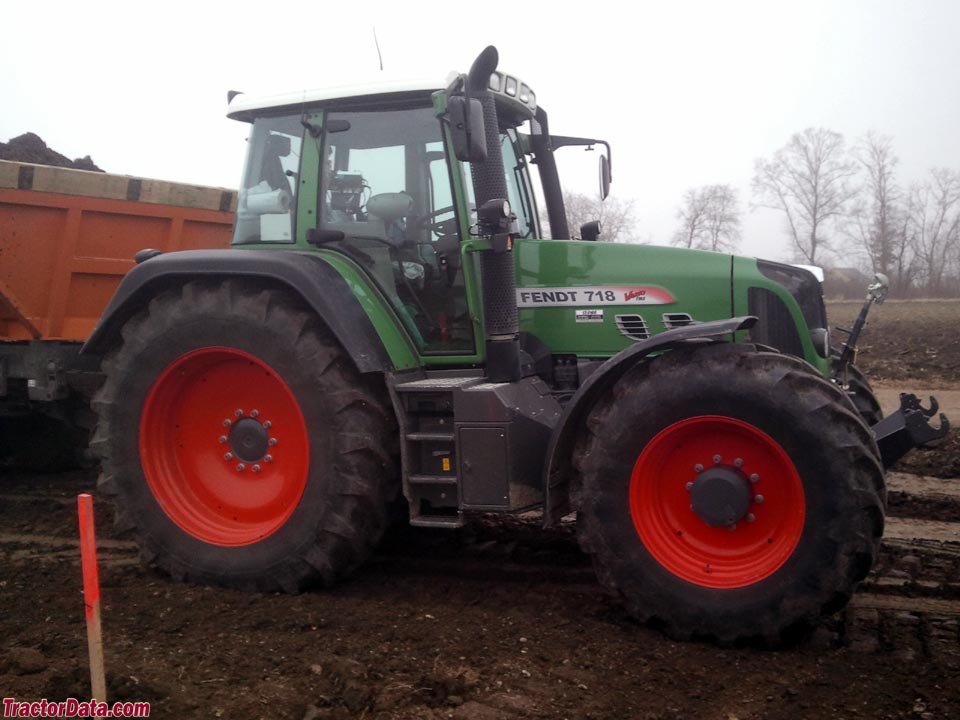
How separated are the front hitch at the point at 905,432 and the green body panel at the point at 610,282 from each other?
106cm

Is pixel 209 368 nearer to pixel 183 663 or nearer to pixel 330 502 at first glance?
pixel 330 502

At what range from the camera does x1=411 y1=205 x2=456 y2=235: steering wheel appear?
4884 mm

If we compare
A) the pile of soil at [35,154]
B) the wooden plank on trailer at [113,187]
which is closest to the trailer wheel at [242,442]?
the wooden plank on trailer at [113,187]

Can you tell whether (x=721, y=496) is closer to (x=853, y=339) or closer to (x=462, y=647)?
(x=462, y=647)

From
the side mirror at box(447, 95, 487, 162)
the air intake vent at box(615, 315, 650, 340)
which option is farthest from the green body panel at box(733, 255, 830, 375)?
the side mirror at box(447, 95, 487, 162)

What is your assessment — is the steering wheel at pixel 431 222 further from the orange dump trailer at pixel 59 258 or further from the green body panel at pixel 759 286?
the orange dump trailer at pixel 59 258

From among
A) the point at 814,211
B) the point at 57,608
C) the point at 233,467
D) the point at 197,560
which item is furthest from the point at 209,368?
the point at 814,211

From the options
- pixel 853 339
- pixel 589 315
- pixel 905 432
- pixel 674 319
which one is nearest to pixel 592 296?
pixel 589 315

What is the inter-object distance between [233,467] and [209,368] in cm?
58

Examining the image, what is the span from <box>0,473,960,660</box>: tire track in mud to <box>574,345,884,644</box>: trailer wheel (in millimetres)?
410

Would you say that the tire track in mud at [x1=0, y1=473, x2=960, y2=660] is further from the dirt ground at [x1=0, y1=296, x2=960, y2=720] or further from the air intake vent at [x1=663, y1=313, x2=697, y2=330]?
the air intake vent at [x1=663, y1=313, x2=697, y2=330]

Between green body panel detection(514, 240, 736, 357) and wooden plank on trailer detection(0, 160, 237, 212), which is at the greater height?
wooden plank on trailer detection(0, 160, 237, 212)

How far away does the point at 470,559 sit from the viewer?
5441mm

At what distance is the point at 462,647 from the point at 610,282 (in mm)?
2022
